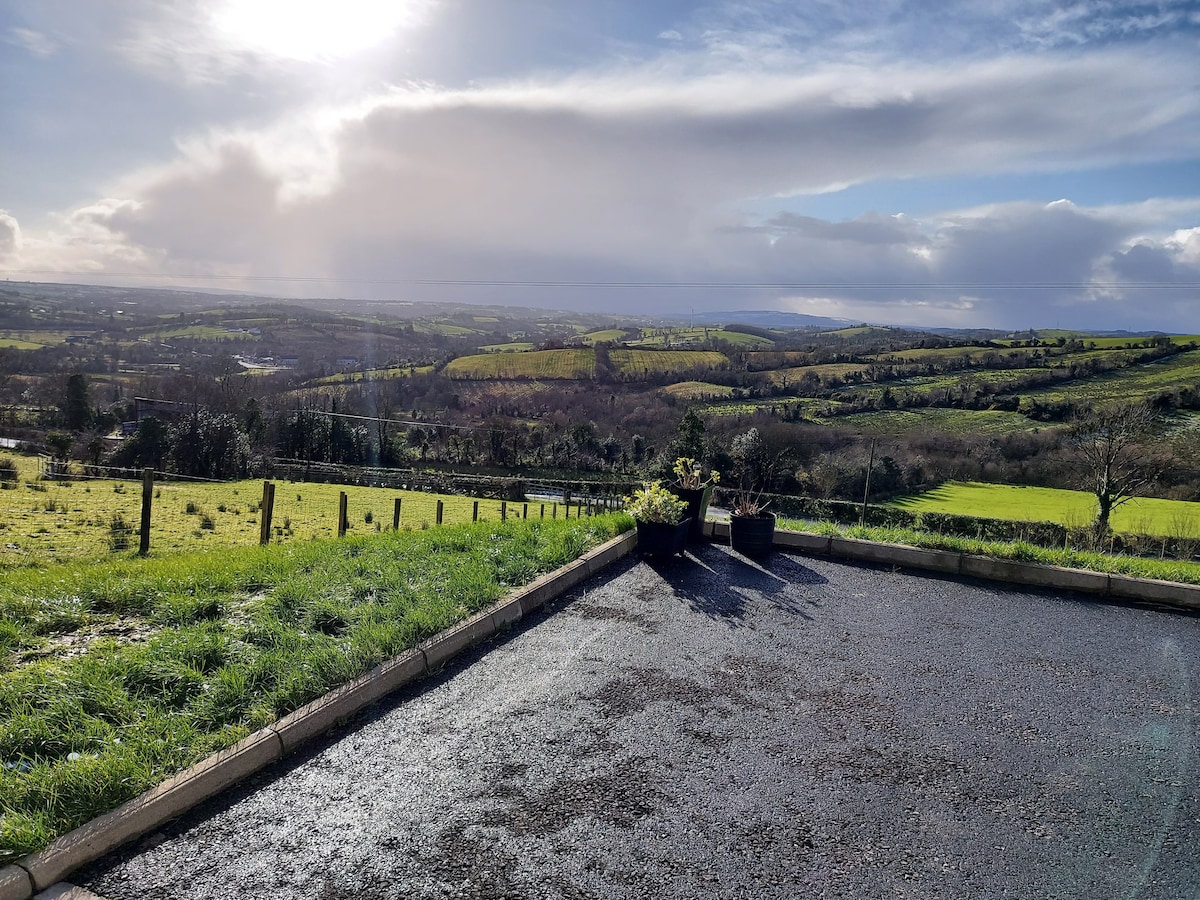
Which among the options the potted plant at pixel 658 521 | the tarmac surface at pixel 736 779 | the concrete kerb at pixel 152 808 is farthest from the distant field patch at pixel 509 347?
the concrete kerb at pixel 152 808

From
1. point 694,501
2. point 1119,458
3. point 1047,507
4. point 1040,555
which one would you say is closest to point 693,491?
point 694,501

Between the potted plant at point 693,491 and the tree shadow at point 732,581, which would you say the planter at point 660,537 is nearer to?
the tree shadow at point 732,581

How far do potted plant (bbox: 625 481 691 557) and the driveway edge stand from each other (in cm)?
131

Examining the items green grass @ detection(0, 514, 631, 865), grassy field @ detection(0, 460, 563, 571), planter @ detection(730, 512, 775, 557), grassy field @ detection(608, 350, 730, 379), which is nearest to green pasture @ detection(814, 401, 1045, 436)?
grassy field @ detection(608, 350, 730, 379)

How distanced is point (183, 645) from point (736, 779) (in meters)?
3.61

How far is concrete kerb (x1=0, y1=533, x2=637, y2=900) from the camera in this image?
2.74 meters

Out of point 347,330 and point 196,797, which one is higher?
point 347,330

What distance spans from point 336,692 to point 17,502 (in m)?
18.6

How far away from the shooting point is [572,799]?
11.1ft

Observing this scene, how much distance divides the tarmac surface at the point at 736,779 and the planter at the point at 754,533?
2312 mm

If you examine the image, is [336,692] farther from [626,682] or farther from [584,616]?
[584,616]

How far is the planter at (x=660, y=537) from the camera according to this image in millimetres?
7688

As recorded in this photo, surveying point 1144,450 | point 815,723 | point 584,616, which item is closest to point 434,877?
point 815,723

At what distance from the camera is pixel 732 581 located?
282 inches
